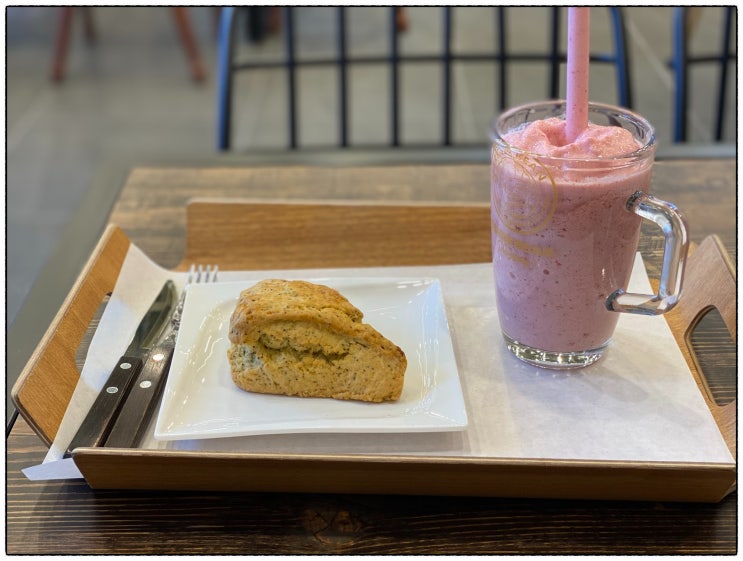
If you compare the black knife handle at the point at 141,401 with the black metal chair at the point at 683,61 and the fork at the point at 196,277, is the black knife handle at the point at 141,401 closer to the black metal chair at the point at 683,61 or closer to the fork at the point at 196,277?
the fork at the point at 196,277

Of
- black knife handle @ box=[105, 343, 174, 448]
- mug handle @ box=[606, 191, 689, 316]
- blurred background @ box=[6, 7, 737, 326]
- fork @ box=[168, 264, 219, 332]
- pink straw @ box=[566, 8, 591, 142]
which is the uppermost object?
pink straw @ box=[566, 8, 591, 142]

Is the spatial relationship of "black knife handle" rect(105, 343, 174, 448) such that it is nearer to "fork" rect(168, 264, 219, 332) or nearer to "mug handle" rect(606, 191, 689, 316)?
"fork" rect(168, 264, 219, 332)

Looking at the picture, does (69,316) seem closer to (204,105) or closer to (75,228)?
(75,228)

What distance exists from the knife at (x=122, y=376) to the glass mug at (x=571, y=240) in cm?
31

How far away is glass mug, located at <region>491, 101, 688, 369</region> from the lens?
644 mm

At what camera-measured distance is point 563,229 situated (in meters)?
0.66

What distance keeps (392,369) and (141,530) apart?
0.22 meters

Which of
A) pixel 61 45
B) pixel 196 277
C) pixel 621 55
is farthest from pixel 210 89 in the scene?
pixel 196 277

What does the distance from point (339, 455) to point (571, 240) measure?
25 centimetres

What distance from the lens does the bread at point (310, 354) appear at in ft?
2.16

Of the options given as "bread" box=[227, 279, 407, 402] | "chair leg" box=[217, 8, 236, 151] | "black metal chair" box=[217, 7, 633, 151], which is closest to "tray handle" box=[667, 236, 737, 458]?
"bread" box=[227, 279, 407, 402]

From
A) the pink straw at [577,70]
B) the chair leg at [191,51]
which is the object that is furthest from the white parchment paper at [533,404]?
the chair leg at [191,51]

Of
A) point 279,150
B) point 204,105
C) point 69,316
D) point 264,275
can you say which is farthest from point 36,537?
point 204,105

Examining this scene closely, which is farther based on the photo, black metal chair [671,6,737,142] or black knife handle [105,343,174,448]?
black metal chair [671,6,737,142]
